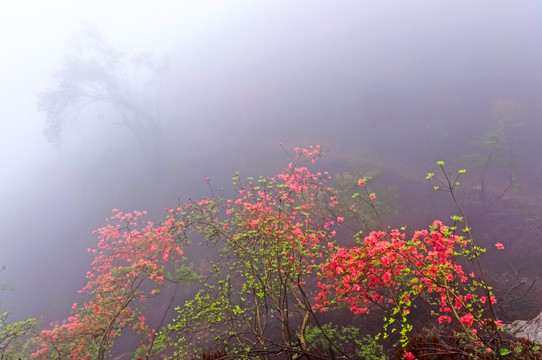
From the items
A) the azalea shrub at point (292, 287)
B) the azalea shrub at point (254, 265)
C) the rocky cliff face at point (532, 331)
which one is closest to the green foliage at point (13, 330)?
the azalea shrub at point (292, 287)

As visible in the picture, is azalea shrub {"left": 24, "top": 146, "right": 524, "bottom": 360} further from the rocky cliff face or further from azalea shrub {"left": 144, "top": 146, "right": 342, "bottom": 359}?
the rocky cliff face

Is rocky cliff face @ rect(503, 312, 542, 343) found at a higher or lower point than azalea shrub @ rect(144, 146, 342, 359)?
lower

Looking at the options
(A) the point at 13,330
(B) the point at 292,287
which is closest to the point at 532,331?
(B) the point at 292,287

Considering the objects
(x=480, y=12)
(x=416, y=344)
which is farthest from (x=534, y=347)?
(x=480, y=12)

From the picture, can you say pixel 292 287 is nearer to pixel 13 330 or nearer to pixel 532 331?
pixel 532 331

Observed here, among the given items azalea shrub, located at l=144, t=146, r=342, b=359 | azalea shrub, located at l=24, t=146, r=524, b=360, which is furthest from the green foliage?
azalea shrub, located at l=144, t=146, r=342, b=359

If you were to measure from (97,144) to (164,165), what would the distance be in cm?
2919

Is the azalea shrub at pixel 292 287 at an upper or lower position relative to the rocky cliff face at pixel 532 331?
upper

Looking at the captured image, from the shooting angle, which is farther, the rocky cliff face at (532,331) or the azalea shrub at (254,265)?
the azalea shrub at (254,265)

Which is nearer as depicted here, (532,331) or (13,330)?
(532,331)

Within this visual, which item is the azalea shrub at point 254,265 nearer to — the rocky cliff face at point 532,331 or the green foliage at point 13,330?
the green foliage at point 13,330

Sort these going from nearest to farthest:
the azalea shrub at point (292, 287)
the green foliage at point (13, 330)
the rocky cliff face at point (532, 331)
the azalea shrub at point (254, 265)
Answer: the azalea shrub at point (292, 287) → the rocky cliff face at point (532, 331) → the azalea shrub at point (254, 265) → the green foliage at point (13, 330)

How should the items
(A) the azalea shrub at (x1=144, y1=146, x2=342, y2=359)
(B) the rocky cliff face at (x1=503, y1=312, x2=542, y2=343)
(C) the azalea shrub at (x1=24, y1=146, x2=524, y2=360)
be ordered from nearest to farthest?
(C) the azalea shrub at (x1=24, y1=146, x2=524, y2=360)
(B) the rocky cliff face at (x1=503, y1=312, x2=542, y2=343)
(A) the azalea shrub at (x1=144, y1=146, x2=342, y2=359)

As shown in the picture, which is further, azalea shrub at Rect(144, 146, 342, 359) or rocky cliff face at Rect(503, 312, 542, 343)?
azalea shrub at Rect(144, 146, 342, 359)
